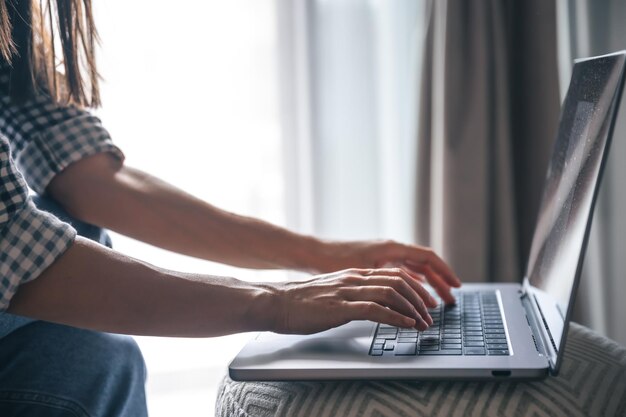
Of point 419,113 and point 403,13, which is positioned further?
point 403,13

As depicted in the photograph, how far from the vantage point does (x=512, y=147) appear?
1.70 metres

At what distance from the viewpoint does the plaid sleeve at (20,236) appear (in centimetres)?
74

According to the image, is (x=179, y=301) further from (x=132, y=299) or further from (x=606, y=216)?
(x=606, y=216)

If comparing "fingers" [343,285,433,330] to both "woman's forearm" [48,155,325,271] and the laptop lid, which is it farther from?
"woman's forearm" [48,155,325,271]

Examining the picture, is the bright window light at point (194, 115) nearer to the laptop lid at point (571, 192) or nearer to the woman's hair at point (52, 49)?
the woman's hair at point (52, 49)

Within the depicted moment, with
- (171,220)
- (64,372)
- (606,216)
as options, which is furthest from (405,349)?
(606,216)

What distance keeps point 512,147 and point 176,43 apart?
933 millimetres

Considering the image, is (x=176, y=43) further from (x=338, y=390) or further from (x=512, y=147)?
(x=338, y=390)

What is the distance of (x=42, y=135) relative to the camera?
3.66ft

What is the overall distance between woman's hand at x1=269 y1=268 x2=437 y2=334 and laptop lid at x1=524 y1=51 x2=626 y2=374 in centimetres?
16

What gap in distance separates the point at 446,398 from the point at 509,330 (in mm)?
182

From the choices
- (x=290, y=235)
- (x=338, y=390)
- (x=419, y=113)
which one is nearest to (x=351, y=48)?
(x=419, y=113)

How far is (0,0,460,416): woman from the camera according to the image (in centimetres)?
77

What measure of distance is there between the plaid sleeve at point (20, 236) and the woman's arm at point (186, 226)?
0.36m
